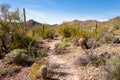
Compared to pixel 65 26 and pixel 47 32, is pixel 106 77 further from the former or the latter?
pixel 47 32

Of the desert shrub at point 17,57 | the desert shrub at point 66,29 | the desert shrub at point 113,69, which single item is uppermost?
the desert shrub at point 66,29

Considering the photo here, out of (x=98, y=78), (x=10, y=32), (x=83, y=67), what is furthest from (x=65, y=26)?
(x=98, y=78)

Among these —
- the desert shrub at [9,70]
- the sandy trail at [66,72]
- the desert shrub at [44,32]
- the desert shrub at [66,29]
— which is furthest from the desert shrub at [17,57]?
the desert shrub at [44,32]

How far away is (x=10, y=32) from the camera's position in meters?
15.3

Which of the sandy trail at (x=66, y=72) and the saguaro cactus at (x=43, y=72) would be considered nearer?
the saguaro cactus at (x=43, y=72)

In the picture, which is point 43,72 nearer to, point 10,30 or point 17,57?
point 17,57

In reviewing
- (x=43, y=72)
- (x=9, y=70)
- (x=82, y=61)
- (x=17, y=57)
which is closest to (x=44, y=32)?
(x=17, y=57)

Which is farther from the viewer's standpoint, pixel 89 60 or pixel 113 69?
pixel 89 60

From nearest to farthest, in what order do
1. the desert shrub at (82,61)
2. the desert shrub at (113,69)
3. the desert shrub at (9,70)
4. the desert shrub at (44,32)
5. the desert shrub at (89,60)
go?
the desert shrub at (113,69)
the desert shrub at (89,60)
the desert shrub at (82,61)
the desert shrub at (9,70)
the desert shrub at (44,32)

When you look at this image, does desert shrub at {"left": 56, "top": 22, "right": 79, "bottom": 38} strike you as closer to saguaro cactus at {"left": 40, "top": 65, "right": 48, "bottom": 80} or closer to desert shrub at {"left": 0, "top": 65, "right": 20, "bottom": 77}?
desert shrub at {"left": 0, "top": 65, "right": 20, "bottom": 77}

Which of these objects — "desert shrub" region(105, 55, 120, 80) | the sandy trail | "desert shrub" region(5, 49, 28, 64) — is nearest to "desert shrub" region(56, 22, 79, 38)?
"desert shrub" region(5, 49, 28, 64)

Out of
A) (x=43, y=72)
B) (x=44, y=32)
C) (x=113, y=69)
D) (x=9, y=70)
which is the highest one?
(x=44, y=32)

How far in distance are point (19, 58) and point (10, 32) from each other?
4.17 meters

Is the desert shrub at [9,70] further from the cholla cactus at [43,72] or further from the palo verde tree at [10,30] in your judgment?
the palo verde tree at [10,30]
